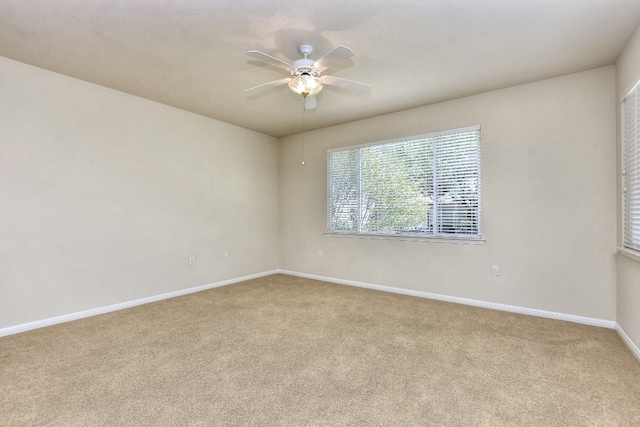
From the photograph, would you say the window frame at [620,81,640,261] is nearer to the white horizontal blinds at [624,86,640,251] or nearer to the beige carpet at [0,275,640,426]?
the white horizontal blinds at [624,86,640,251]

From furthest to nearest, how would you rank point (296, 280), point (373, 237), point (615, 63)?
point (296, 280) → point (373, 237) → point (615, 63)

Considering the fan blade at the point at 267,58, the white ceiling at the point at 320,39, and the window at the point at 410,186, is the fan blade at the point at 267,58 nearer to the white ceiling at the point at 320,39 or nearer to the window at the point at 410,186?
the white ceiling at the point at 320,39

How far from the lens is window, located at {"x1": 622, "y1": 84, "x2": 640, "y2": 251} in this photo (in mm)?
2545

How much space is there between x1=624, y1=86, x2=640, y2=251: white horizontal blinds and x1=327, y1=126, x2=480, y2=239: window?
131 cm

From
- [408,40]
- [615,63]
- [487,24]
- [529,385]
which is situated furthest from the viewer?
[615,63]

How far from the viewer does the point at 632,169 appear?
8.70ft

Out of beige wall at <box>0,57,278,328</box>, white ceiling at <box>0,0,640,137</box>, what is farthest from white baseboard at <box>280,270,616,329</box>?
white ceiling at <box>0,0,640,137</box>

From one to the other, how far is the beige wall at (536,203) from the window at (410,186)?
0.47ft

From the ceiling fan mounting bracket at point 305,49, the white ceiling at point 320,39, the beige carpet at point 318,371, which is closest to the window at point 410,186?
the white ceiling at point 320,39

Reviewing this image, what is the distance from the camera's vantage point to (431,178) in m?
4.15

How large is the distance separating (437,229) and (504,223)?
78cm

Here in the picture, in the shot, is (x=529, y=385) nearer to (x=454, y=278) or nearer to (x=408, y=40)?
(x=454, y=278)

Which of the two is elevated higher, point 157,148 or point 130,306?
point 157,148

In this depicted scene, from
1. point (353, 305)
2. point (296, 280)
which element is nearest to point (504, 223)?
point (353, 305)
